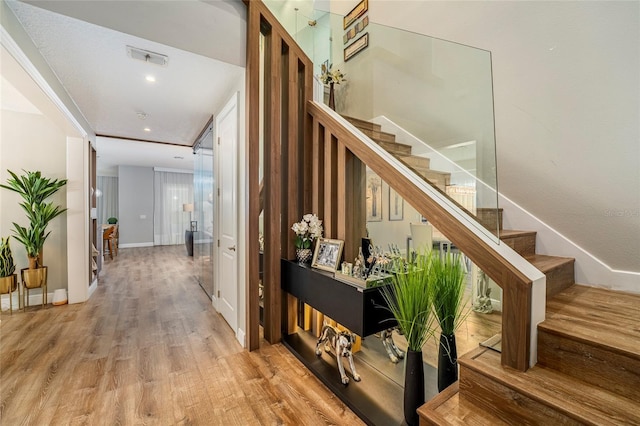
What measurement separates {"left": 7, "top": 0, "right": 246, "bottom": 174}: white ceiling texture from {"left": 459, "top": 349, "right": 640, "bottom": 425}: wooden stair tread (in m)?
2.89

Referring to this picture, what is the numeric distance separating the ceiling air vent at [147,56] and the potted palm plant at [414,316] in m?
2.67

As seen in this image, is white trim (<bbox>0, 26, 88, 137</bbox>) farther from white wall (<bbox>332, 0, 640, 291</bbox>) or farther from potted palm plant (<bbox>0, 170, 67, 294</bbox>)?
white wall (<bbox>332, 0, 640, 291</bbox>)

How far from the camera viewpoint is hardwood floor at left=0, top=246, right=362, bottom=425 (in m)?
1.72

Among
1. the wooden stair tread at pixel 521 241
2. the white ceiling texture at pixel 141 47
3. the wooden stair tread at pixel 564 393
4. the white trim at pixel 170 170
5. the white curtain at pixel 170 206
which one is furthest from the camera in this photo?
the white curtain at pixel 170 206

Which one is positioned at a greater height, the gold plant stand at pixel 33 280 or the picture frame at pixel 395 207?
the picture frame at pixel 395 207

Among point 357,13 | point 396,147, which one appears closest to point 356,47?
point 357,13

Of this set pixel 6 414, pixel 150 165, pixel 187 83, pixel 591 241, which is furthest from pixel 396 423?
pixel 150 165

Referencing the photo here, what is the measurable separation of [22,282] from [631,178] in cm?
624

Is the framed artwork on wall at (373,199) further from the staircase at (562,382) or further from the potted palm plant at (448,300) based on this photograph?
the staircase at (562,382)

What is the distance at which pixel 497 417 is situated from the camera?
4.13ft

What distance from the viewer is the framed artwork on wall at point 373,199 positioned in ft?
7.73

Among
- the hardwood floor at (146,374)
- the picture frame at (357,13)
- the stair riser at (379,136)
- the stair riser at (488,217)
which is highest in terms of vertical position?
the picture frame at (357,13)

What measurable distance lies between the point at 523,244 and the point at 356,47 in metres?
2.55

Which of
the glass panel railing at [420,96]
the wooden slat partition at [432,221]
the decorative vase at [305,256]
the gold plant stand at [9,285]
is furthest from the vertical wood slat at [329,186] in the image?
the gold plant stand at [9,285]
